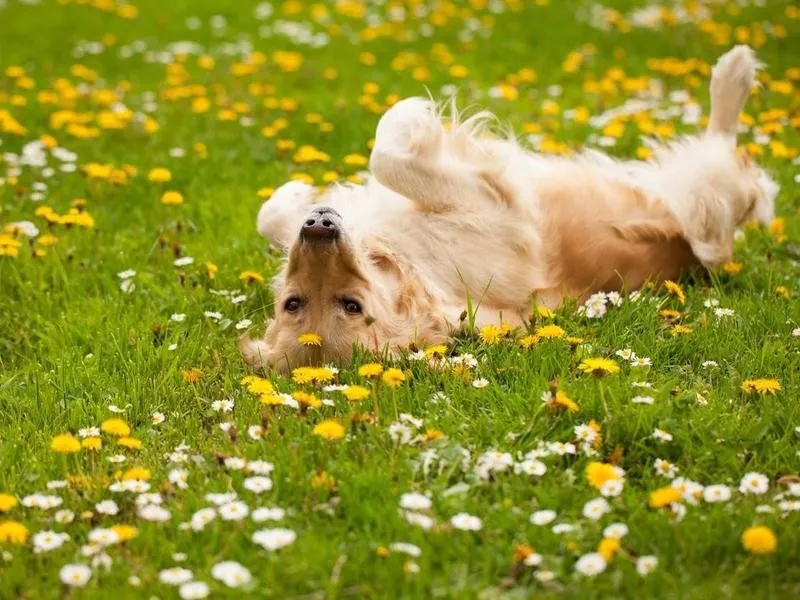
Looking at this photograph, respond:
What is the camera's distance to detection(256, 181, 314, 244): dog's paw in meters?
5.06

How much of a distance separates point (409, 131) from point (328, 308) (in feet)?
3.49

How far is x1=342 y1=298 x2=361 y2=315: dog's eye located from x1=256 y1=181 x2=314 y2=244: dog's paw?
104 centimetres

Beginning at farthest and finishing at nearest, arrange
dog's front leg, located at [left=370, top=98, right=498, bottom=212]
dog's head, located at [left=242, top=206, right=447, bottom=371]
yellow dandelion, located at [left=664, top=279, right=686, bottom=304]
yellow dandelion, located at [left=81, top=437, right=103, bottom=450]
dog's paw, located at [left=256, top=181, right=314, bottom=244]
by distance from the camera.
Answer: dog's paw, located at [left=256, top=181, right=314, bottom=244]
dog's front leg, located at [left=370, top=98, right=498, bottom=212]
yellow dandelion, located at [left=664, top=279, right=686, bottom=304]
dog's head, located at [left=242, top=206, right=447, bottom=371]
yellow dandelion, located at [left=81, top=437, right=103, bottom=450]

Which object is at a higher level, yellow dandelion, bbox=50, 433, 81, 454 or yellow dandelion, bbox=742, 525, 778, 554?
yellow dandelion, bbox=742, 525, 778, 554

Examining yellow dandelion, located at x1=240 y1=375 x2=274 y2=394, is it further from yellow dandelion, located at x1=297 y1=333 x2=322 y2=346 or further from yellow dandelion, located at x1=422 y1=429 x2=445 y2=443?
yellow dandelion, located at x1=422 y1=429 x2=445 y2=443

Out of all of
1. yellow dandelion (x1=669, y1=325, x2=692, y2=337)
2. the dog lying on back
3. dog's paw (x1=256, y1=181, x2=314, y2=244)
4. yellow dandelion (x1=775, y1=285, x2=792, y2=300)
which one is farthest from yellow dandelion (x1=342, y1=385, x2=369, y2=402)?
yellow dandelion (x1=775, y1=285, x2=792, y2=300)

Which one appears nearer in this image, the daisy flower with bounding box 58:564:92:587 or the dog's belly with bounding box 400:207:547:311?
the daisy flower with bounding box 58:564:92:587

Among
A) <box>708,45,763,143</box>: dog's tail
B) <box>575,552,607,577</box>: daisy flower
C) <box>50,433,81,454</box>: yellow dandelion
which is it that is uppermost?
<box>708,45,763,143</box>: dog's tail

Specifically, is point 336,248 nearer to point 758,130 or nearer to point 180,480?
point 180,480

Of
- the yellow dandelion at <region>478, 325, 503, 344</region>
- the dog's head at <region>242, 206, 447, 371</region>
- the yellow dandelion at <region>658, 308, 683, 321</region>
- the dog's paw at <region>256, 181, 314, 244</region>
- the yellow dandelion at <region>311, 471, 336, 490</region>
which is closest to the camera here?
the yellow dandelion at <region>311, 471, 336, 490</region>

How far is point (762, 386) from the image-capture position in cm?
373

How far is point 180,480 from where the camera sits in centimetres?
329

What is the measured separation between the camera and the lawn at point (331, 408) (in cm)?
286

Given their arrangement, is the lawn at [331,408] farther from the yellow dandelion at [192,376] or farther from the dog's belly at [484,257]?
the dog's belly at [484,257]
